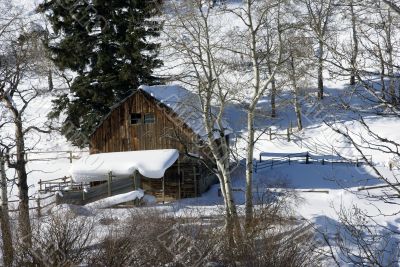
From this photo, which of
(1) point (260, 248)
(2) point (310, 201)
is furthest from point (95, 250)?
(2) point (310, 201)

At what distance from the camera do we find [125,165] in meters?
22.6

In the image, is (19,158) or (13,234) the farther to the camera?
(19,158)

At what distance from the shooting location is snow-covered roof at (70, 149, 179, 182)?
2202 cm

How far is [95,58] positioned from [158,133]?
6.76 metres

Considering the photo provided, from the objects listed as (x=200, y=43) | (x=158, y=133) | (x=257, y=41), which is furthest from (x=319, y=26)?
(x=158, y=133)

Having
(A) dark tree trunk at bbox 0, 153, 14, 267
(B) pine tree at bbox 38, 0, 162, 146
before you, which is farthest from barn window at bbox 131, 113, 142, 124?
(A) dark tree trunk at bbox 0, 153, 14, 267

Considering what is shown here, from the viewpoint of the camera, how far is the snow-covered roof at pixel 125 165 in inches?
867

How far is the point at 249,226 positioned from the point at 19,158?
261 inches

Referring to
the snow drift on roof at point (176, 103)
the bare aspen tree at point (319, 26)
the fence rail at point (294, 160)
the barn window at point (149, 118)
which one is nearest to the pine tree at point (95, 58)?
the snow drift on roof at point (176, 103)

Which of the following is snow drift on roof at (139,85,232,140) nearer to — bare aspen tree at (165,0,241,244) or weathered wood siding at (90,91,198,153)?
weathered wood siding at (90,91,198,153)

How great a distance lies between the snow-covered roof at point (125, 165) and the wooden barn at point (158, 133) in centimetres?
68

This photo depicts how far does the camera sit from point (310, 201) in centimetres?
2122

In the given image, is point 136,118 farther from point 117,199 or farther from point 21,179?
point 21,179

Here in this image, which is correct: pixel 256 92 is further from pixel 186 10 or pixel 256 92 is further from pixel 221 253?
pixel 221 253
